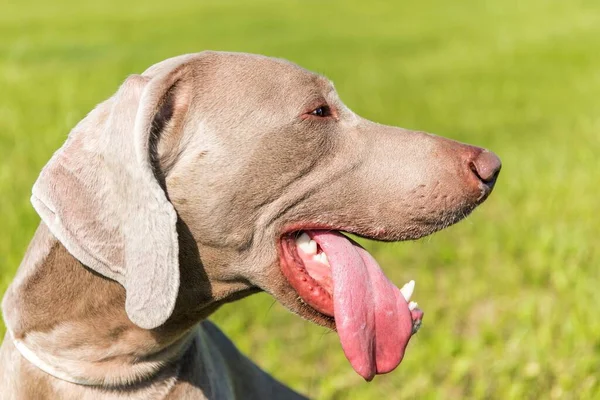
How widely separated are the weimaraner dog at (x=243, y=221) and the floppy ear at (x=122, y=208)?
3 cm

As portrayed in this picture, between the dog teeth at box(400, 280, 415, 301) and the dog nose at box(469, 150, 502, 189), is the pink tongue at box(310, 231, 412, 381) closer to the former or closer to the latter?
the dog teeth at box(400, 280, 415, 301)

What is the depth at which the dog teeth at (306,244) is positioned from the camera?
319 cm

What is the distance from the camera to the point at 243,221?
3.03 metres

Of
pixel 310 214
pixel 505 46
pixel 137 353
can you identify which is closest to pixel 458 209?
pixel 310 214

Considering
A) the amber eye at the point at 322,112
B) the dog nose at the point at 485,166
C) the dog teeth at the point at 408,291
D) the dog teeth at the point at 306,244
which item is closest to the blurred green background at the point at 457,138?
the dog teeth at the point at 408,291

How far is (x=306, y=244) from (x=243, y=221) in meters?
0.29

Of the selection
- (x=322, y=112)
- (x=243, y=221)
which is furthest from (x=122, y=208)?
(x=322, y=112)

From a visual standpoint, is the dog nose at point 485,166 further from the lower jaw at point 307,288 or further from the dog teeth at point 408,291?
the lower jaw at point 307,288

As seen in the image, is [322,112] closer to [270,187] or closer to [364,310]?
[270,187]

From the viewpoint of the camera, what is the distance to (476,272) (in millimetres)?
5992

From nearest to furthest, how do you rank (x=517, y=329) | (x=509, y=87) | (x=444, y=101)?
(x=517, y=329) → (x=444, y=101) → (x=509, y=87)

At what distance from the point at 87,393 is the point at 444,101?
1098 cm

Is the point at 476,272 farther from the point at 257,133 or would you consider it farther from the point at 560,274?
the point at 257,133

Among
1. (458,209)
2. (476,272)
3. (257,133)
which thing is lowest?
(476,272)
